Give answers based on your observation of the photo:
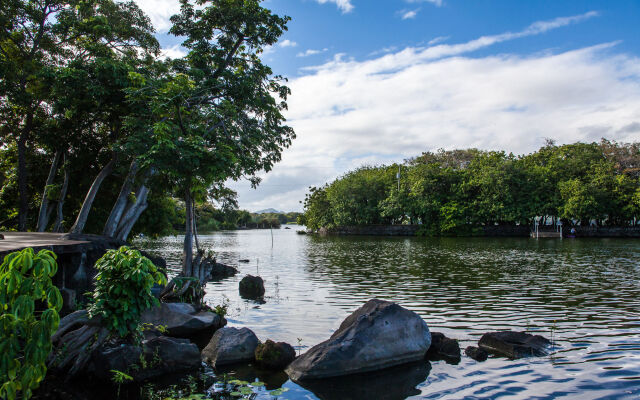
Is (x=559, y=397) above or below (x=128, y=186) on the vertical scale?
below

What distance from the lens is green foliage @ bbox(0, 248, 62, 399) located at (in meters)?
3.63

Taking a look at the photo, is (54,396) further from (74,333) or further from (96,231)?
(96,231)

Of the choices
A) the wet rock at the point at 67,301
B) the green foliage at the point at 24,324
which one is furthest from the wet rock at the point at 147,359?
the green foliage at the point at 24,324

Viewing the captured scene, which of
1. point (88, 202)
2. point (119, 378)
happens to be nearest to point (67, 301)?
point (119, 378)

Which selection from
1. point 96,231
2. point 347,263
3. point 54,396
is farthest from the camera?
point 347,263

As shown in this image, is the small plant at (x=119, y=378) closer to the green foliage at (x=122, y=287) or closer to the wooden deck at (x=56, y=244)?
the green foliage at (x=122, y=287)

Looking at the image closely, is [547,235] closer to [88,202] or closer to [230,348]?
[88,202]

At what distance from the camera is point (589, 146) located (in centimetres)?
6406

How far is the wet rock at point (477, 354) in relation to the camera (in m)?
8.87

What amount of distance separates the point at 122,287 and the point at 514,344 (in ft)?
26.2

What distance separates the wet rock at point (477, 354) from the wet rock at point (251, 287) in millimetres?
9763

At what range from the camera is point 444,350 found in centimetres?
926

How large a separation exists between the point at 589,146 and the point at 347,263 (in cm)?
5409

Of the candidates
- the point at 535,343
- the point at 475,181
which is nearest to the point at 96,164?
the point at 535,343
